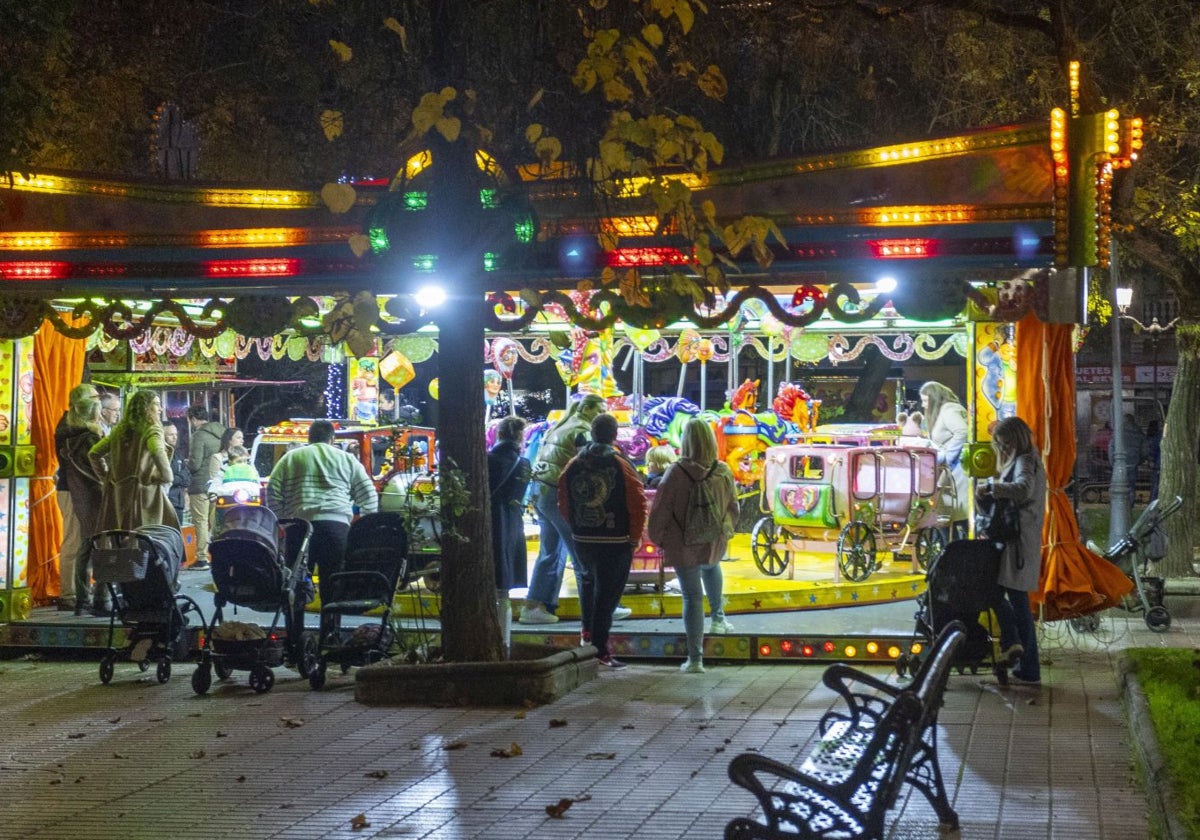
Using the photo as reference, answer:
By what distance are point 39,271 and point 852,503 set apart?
7220mm

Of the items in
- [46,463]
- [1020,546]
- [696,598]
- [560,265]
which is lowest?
[696,598]

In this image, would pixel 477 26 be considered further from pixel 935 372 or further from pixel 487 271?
pixel 935 372

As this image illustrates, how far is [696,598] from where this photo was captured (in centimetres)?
1090

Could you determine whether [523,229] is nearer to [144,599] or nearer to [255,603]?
[255,603]

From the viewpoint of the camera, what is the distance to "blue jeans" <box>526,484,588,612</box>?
12289 mm

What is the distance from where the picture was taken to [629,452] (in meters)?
16.5

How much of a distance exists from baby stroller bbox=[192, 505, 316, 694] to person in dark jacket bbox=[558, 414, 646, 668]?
191 centimetres

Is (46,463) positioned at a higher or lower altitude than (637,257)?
lower

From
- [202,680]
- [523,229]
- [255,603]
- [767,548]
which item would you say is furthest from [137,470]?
A: [767,548]

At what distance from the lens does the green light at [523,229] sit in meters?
10.8

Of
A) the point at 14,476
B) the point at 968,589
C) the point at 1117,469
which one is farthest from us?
the point at 1117,469

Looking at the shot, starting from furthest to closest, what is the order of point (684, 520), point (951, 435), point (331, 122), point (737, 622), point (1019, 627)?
point (951, 435)
point (737, 622)
point (684, 520)
point (1019, 627)
point (331, 122)

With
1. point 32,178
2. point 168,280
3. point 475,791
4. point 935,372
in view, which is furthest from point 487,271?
point 935,372

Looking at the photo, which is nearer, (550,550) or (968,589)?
(968,589)
